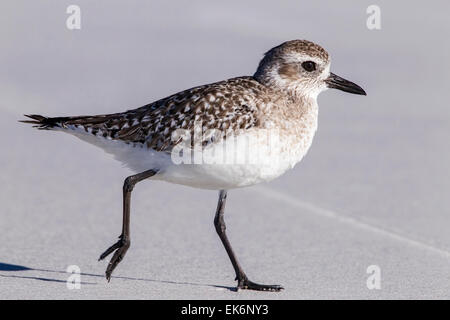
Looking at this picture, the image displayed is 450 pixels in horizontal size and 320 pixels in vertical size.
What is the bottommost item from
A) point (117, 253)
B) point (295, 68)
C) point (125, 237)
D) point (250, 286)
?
point (250, 286)

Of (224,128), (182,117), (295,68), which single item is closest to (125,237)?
(182,117)

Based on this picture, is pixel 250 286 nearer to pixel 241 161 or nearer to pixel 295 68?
pixel 241 161

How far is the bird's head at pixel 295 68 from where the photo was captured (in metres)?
7.52

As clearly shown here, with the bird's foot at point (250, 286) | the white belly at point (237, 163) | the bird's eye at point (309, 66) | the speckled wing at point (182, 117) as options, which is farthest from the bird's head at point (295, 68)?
the bird's foot at point (250, 286)

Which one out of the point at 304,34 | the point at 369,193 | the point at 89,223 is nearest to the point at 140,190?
the point at 89,223

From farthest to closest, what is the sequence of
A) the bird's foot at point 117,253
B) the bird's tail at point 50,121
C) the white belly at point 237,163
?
1. the bird's tail at point 50,121
2. the bird's foot at point 117,253
3. the white belly at point 237,163

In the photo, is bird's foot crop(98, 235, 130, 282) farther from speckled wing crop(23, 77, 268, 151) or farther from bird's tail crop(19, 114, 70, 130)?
bird's tail crop(19, 114, 70, 130)

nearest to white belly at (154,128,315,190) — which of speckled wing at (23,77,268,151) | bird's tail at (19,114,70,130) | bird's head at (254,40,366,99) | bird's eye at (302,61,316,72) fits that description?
speckled wing at (23,77,268,151)

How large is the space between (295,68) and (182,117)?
97cm

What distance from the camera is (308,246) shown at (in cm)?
861

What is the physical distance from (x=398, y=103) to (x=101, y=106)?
13.2ft

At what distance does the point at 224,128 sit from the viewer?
23.1ft

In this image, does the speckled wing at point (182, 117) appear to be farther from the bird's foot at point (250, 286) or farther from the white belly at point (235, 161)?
the bird's foot at point (250, 286)

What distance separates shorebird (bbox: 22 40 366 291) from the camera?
700 centimetres
